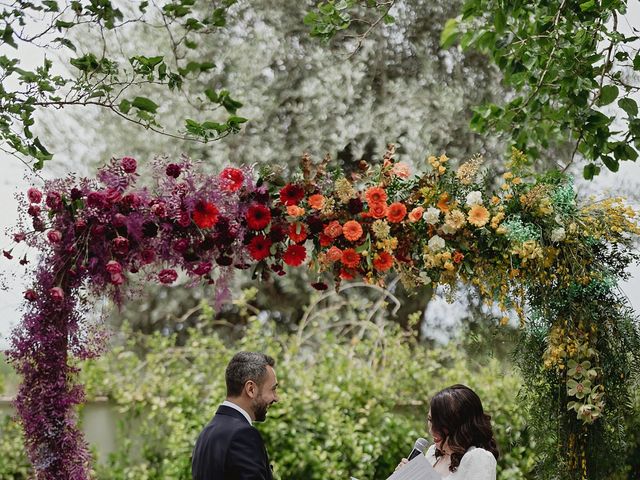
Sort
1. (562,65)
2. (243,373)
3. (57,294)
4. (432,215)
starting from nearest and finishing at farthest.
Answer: (243,373) < (57,294) < (432,215) < (562,65)

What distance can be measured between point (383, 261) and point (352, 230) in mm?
208

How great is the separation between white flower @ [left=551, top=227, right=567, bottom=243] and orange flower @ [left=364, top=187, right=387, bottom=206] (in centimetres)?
80

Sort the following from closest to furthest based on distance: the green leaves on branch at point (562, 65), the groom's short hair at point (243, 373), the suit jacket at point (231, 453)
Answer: the suit jacket at point (231, 453) < the groom's short hair at point (243, 373) < the green leaves on branch at point (562, 65)

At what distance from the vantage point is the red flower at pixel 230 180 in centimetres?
375

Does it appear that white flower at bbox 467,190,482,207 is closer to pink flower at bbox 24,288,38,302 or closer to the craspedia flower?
the craspedia flower

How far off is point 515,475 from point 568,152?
422cm

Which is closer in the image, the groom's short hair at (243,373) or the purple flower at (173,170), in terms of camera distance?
the groom's short hair at (243,373)

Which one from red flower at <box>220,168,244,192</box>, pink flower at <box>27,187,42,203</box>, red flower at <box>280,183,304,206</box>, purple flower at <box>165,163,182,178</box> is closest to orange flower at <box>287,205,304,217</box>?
red flower at <box>280,183,304,206</box>

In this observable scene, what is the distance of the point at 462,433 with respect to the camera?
10.4 feet

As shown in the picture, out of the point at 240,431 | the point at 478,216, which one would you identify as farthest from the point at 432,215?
the point at 240,431

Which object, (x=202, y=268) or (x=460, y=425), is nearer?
Result: (x=460, y=425)

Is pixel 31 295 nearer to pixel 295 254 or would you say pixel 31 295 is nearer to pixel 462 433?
pixel 295 254

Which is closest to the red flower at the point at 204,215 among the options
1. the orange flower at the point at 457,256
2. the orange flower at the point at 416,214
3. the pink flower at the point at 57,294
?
the pink flower at the point at 57,294

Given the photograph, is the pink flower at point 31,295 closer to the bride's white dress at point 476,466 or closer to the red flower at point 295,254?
the red flower at point 295,254
